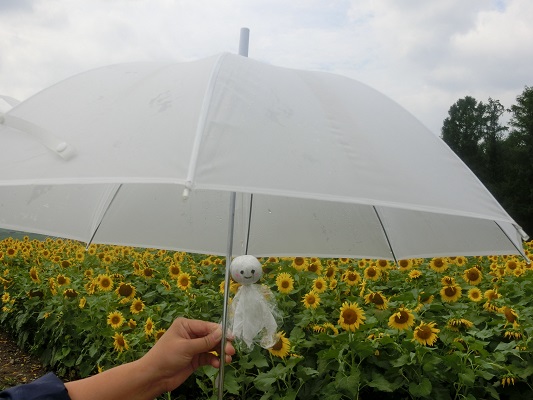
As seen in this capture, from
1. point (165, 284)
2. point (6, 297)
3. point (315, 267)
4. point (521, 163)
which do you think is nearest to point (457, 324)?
point (315, 267)

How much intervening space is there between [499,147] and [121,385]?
3441 cm

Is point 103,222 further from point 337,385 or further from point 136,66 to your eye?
point 337,385

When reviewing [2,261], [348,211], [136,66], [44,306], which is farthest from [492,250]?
[2,261]

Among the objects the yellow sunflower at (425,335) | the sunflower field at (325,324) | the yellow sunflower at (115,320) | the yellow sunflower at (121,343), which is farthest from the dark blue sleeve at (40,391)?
the yellow sunflower at (115,320)

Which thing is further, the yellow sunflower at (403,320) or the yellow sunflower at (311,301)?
the yellow sunflower at (311,301)

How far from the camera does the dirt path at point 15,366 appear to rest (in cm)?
473

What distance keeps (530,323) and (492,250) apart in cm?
109

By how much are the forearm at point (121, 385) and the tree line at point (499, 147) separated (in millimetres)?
27301

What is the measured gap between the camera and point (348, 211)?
2293 mm

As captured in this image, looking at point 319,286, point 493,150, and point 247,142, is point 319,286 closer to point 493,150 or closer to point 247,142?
point 247,142

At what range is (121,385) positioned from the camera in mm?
1525

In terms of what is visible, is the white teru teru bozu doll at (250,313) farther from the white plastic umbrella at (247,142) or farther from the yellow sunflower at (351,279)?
the yellow sunflower at (351,279)

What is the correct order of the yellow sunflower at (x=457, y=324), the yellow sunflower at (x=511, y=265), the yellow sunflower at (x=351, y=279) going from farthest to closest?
the yellow sunflower at (x=511, y=265) → the yellow sunflower at (x=351, y=279) → the yellow sunflower at (x=457, y=324)

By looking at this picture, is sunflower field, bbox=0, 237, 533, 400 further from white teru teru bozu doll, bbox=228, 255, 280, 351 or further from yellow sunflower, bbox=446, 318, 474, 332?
white teru teru bozu doll, bbox=228, 255, 280, 351
